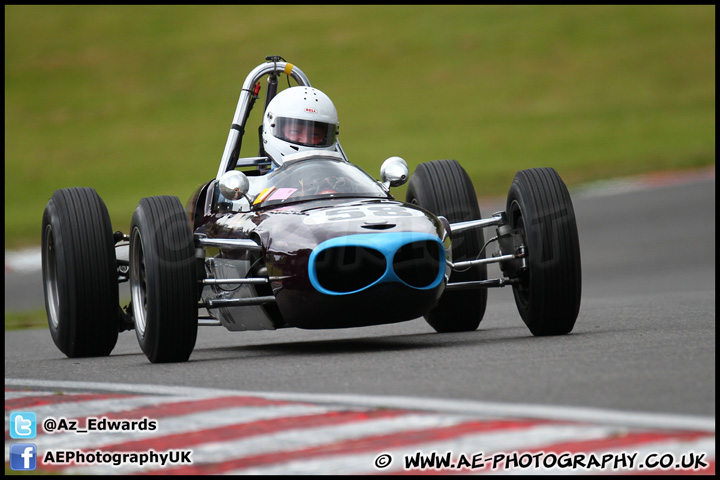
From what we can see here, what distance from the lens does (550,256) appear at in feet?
27.6

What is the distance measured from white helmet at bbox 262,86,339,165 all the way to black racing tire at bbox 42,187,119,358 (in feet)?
5.34

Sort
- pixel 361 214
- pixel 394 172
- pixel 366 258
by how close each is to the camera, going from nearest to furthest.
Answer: pixel 366 258
pixel 361 214
pixel 394 172

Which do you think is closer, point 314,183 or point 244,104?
point 314,183

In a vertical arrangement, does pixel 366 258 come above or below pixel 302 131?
below

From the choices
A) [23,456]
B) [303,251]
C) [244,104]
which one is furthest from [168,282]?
[244,104]

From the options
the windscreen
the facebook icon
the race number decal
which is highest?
the windscreen

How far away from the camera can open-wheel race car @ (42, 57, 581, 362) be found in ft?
25.7

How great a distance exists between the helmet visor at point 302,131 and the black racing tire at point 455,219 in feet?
2.84

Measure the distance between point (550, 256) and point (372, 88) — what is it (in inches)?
1638

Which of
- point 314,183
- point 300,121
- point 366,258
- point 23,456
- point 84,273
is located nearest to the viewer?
point 23,456

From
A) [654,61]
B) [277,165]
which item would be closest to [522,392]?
[277,165]

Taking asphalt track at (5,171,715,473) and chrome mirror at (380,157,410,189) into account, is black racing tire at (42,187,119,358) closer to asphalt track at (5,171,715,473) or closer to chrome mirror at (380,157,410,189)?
asphalt track at (5,171,715,473)

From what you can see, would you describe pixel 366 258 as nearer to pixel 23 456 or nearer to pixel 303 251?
pixel 303 251

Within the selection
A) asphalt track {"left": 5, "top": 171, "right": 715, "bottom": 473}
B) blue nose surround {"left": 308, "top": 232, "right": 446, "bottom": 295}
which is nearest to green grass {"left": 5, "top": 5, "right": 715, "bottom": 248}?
asphalt track {"left": 5, "top": 171, "right": 715, "bottom": 473}
